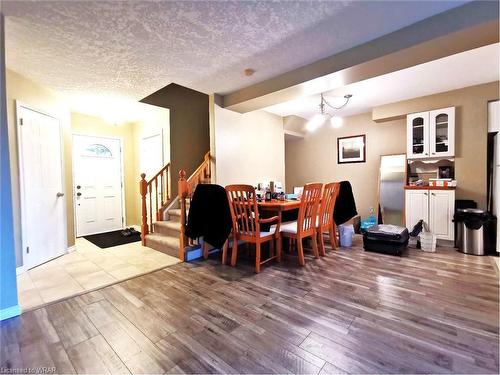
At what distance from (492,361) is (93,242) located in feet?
17.1

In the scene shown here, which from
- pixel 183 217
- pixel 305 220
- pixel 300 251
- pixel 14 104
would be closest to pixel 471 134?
pixel 305 220

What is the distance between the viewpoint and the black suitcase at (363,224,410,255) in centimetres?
320

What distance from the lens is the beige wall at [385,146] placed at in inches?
136

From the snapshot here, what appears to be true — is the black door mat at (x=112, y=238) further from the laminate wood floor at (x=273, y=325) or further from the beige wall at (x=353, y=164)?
the beige wall at (x=353, y=164)

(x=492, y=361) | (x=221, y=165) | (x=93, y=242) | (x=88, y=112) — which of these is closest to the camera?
(x=492, y=361)

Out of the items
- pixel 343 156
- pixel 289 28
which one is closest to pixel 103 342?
pixel 289 28

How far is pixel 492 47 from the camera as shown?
242 centimetres

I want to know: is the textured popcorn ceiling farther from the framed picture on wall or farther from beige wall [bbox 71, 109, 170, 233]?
the framed picture on wall

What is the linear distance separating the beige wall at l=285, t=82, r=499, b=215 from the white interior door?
4.77m

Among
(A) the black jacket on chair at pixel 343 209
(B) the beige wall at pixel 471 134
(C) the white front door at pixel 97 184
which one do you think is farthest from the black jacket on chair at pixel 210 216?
(B) the beige wall at pixel 471 134

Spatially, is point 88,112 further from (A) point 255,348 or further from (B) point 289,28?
(A) point 255,348

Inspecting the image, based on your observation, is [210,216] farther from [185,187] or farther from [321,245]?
[321,245]

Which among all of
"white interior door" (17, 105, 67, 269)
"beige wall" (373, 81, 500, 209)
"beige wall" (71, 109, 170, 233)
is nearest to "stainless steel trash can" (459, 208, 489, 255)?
"beige wall" (373, 81, 500, 209)

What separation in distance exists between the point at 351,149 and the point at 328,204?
2.23 m
